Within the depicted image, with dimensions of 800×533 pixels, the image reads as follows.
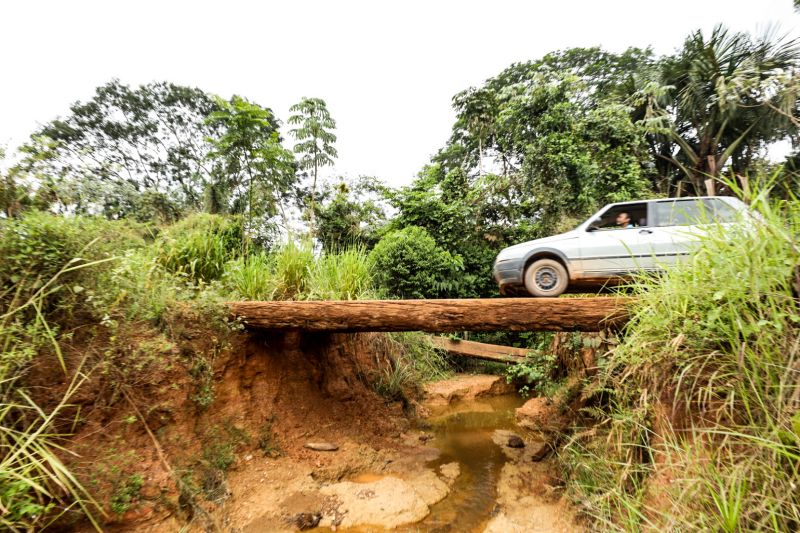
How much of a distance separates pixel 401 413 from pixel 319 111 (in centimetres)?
1245

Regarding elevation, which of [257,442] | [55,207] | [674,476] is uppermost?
[55,207]

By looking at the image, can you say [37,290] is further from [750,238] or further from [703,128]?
[703,128]

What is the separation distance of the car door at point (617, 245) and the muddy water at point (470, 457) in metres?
2.92

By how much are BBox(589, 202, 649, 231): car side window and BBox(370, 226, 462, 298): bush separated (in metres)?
4.19

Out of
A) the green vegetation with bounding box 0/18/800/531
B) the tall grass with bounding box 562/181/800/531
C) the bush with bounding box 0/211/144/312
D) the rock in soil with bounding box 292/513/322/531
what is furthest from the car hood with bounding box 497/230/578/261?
the bush with bounding box 0/211/144/312

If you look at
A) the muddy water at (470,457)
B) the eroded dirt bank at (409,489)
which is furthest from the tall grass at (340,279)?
the muddy water at (470,457)

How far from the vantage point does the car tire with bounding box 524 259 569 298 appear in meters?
4.73

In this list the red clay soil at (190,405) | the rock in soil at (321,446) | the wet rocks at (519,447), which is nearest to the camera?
the red clay soil at (190,405)

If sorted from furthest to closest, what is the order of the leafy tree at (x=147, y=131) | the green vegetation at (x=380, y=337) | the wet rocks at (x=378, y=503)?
the leafy tree at (x=147, y=131), the wet rocks at (x=378, y=503), the green vegetation at (x=380, y=337)

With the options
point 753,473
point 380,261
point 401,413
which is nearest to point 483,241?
point 380,261

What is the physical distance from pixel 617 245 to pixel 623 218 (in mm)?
577

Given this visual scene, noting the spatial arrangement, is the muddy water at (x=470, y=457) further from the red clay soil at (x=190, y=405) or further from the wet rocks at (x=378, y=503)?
the red clay soil at (x=190, y=405)

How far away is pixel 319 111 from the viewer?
556 inches

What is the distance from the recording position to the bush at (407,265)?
8219mm
